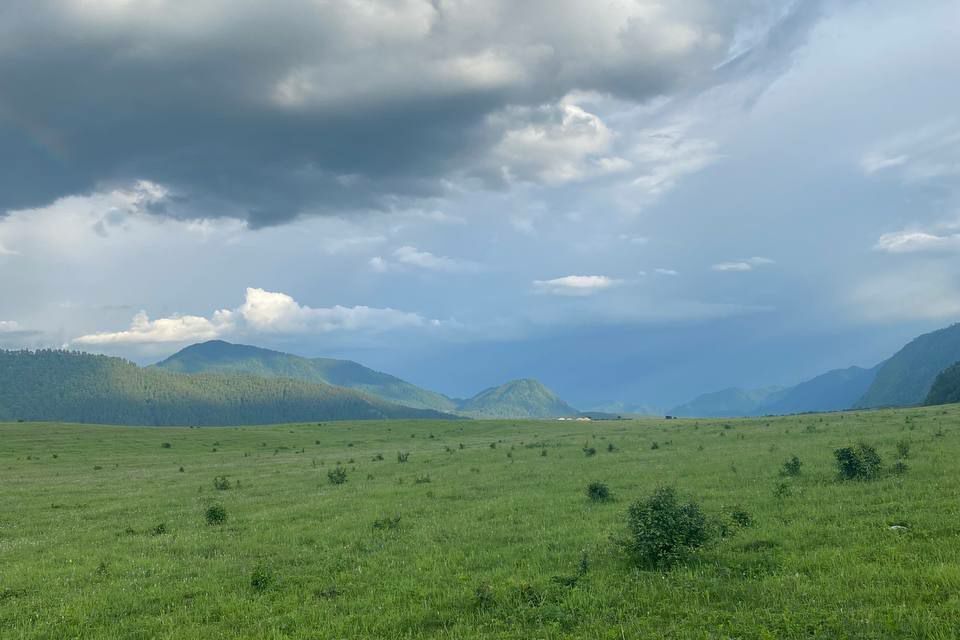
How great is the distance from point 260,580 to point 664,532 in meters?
12.1

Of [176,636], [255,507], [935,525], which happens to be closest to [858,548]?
[935,525]

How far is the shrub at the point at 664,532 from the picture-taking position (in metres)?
17.6

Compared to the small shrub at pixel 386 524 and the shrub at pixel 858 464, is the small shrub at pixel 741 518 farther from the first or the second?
the small shrub at pixel 386 524

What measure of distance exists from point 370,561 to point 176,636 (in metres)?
6.85

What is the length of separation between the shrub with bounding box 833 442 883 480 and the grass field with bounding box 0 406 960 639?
2.88 feet

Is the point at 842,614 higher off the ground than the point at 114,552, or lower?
higher

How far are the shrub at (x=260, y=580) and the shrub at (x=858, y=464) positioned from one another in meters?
25.3

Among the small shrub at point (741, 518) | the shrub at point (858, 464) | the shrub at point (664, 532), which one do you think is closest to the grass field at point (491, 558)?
the small shrub at point (741, 518)

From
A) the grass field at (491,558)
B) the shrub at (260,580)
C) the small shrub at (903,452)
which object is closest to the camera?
the grass field at (491,558)

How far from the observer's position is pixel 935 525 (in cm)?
1841

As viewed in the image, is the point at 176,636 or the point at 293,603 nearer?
the point at 176,636

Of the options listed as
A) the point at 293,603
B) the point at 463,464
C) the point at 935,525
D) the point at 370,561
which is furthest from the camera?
the point at 463,464

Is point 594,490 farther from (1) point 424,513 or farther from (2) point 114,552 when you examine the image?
(2) point 114,552

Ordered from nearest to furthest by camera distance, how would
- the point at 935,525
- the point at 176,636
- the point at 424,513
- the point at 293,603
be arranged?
the point at 176,636 → the point at 293,603 → the point at 935,525 → the point at 424,513
